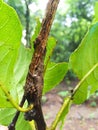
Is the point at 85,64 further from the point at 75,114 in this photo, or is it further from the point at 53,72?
the point at 75,114

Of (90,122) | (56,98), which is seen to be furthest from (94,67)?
(56,98)

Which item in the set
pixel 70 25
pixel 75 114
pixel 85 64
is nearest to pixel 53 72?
pixel 85 64

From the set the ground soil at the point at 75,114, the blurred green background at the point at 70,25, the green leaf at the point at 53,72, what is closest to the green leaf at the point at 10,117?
the green leaf at the point at 53,72

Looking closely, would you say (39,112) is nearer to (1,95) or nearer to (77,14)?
(1,95)

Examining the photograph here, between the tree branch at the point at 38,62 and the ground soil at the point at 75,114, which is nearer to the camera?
the tree branch at the point at 38,62

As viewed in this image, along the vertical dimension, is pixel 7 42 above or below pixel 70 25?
above

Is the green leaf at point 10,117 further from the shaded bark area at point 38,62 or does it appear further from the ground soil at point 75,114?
Answer: the ground soil at point 75,114
